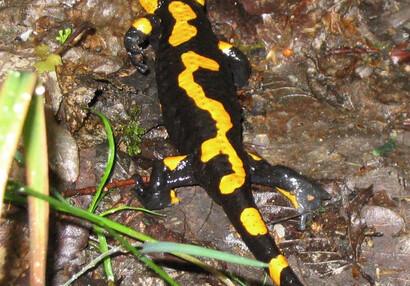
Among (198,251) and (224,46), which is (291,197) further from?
(198,251)

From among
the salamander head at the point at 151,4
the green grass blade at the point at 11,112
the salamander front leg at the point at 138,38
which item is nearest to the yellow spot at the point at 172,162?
the salamander front leg at the point at 138,38

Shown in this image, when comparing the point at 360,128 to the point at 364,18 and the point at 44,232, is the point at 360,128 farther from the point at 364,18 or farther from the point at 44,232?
the point at 44,232

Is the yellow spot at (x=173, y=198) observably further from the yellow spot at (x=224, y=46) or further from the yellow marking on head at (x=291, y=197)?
the yellow spot at (x=224, y=46)

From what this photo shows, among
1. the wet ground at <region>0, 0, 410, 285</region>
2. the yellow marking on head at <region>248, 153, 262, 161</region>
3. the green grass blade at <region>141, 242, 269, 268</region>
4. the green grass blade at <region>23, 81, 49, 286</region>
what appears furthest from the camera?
the yellow marking on head at <region>248, 153, 262, 161</region>

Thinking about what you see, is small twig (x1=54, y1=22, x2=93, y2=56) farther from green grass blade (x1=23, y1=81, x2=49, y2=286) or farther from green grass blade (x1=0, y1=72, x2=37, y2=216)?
green grass blade (x1=0, y1=72, x2=37, y2=216)

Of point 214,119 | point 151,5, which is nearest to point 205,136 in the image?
point 214,119

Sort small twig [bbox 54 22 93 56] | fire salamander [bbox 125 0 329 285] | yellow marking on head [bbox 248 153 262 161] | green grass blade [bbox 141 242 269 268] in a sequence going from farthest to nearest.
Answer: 1. small twig [bbox 54 22 93 56]
2. yellow marking on head [bbox 248 153 262 161]
3. fire salamander [bbox 125 0 329 285]
4. green grass blade [bbox 141 242 269 268]

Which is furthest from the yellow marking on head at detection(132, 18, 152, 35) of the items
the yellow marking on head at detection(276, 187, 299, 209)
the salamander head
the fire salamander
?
the yellow marking on head at detection(276, 187, 299, 209)
